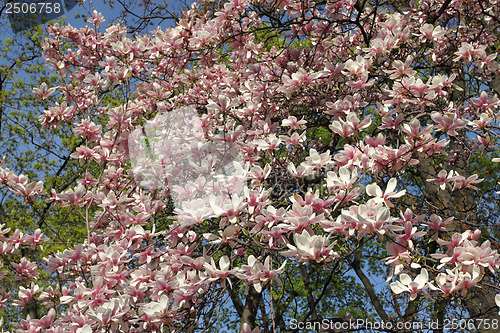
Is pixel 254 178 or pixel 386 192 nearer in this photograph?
pixel 386 192

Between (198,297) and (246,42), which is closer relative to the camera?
(198,297)

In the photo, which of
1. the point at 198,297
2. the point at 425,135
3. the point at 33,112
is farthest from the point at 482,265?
the point at 33,112

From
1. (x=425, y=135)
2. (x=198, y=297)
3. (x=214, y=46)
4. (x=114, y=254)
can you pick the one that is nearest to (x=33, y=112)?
(x=214, y=46)

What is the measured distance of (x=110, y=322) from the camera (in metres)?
2.19

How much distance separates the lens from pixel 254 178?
2.42 m

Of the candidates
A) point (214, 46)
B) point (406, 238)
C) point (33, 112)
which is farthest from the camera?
point (33, 112)

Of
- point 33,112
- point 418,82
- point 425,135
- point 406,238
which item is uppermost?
point 33,112

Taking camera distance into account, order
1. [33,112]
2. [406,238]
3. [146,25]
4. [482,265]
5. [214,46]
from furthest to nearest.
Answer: [33,112] → [146,25] → [214,46] → [406,238] → [482,265]

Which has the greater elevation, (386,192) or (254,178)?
(254,178)

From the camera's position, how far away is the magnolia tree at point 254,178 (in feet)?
6.68

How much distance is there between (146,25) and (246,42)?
228 centimetres

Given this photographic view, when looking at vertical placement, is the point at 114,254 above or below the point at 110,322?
above

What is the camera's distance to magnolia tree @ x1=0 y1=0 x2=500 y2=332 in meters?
2.04

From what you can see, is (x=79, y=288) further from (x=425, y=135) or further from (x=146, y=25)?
(x=146, y=25)
